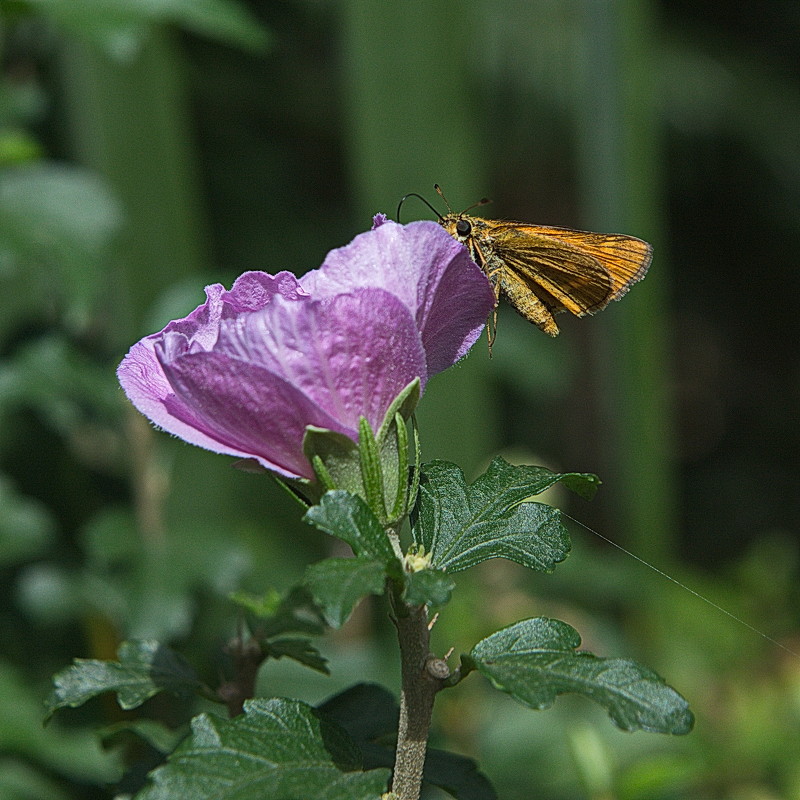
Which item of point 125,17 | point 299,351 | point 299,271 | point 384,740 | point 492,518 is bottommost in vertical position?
point 299,271

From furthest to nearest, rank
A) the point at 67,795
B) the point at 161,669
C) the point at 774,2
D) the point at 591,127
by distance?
the point at 774,2, the point at 591,127, the point at 67,795, the point at 161,669

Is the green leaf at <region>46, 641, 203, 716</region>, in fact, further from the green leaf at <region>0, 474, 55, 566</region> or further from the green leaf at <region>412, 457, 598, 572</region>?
the green leaf at <region>0, 474, 55, 566</region>

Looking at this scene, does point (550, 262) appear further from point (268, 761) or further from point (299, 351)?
point (268, 761)

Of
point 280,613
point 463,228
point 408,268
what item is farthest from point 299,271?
point 408,268

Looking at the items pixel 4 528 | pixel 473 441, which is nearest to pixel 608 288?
pixel 4 528

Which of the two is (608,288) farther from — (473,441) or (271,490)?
(271,490)
